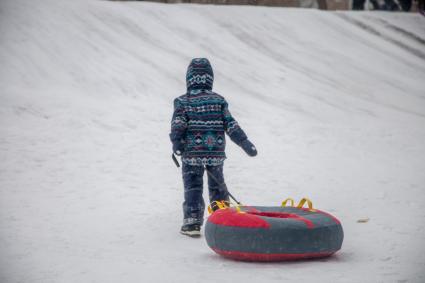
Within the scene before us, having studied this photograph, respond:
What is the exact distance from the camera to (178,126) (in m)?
5.96

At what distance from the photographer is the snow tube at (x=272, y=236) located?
484 cm

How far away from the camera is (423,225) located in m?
6.38

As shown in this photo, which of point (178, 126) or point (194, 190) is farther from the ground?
point (178, 126)

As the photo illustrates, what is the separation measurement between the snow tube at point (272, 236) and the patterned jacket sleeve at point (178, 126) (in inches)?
42.9

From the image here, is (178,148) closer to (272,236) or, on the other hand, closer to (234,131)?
(234,131)

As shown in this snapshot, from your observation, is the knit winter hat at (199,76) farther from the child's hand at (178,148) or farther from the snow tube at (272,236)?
the snow tube at (272,236)

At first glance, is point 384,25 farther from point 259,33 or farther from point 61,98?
point 61,98

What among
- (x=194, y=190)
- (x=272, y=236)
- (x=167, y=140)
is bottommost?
(x=272, y=236)

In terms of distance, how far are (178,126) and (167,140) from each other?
4216 millimetres

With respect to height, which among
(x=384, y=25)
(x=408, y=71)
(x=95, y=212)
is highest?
(x=384, y=25)

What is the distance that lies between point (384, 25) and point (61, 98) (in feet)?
47.0

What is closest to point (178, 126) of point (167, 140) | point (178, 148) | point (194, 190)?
point (178, 148)

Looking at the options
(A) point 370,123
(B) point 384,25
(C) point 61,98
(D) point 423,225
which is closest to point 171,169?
(C) point 61,98

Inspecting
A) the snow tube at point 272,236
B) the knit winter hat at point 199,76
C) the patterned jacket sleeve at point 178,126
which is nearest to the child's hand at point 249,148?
the patterned jacket sleeve at point 178,126
